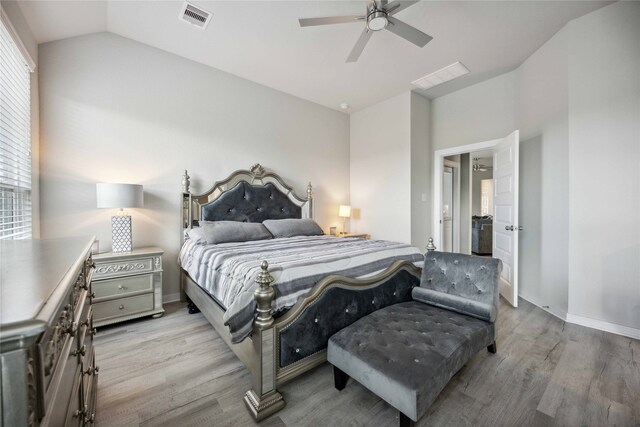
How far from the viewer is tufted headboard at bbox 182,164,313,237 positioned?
3.45m

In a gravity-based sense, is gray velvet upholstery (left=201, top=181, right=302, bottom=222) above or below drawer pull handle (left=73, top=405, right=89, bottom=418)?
above

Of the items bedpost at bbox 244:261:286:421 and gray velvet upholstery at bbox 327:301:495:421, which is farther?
bedpost at bbox 244:261:286:421

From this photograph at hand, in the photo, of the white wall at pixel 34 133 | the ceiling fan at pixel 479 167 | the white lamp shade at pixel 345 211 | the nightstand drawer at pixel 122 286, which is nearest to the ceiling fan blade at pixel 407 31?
the white lamp shade at pixel 345 211

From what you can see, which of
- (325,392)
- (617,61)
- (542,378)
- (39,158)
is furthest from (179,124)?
(617,61)

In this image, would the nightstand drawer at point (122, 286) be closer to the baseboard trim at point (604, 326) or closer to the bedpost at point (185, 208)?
the bedpost at point (185, 208)

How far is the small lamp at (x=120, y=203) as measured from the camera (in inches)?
103

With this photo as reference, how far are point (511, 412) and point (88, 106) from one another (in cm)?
443

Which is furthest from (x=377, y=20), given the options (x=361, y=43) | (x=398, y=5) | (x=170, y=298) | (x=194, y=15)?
(x=170, y=298)

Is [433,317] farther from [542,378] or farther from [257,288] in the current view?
[257,288]

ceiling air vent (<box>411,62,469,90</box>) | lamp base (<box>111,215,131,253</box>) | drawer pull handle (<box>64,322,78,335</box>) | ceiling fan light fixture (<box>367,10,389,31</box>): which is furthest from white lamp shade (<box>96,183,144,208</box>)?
A: ceiling air vent (<box>411,62,469,90</box>)

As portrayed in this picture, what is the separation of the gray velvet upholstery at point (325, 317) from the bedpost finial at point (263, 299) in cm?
16

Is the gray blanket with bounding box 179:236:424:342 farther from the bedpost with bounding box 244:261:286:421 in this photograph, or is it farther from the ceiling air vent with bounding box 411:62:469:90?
the ceiling air vent with bounding box 411:62:469:90

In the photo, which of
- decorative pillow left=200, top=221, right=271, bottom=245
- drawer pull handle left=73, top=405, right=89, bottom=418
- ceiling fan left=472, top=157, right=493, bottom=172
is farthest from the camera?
ceiling fan left=472, top=157, right=493, bottom=172

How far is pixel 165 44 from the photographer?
10.4 feet
